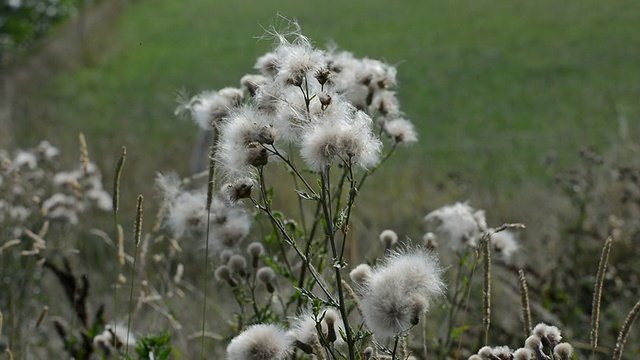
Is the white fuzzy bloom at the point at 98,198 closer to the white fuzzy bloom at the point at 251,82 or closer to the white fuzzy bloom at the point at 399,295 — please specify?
the white fuzzy bloom at the point at 251,82

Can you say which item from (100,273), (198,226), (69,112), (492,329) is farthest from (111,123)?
(198,226)

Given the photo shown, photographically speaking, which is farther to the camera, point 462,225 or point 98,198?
point 98,198

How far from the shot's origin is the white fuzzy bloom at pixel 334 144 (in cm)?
168

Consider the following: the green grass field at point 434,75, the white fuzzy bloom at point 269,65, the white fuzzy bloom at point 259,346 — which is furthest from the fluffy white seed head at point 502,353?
the green grass field at point 434,75

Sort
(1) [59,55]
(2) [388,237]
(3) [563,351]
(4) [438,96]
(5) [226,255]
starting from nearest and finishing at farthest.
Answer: (3) [563,351] → (2) [388,237] → (5) [226,255] → (4) [438,96] → (1) [59,55]

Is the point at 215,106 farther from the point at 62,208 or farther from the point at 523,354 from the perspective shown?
the point at 62,208

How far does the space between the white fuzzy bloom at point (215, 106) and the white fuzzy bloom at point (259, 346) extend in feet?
2.00

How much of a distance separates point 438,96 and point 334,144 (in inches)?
719

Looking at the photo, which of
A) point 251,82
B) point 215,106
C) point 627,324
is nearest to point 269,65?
point 251,82

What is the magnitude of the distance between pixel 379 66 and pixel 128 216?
20.2ft

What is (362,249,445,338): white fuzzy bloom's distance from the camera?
5.20ft

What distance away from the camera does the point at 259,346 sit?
1.71 m

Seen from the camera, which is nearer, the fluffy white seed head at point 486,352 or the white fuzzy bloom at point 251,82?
the fluffy white seed head at point 486,352

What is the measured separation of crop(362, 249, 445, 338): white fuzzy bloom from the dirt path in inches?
427
